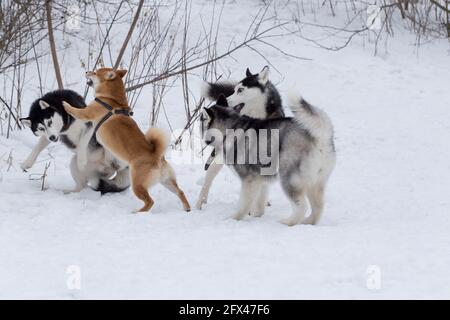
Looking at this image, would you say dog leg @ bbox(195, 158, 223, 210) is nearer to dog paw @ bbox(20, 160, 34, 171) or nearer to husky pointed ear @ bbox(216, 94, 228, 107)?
husky pointed ear @ bbox(216, 94, 228, 107)

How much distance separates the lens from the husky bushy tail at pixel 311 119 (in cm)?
581

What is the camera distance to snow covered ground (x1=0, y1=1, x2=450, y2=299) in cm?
452

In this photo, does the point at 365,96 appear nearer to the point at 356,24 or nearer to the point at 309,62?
the point at 309,62

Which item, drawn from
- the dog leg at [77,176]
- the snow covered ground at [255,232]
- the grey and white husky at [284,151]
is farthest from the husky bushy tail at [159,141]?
the dog leg at [77,176]

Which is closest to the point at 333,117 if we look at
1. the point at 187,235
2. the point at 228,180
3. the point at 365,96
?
the point at 365,96

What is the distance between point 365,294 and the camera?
4.35m

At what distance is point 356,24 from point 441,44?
147 cm

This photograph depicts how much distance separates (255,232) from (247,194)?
21.6 inches

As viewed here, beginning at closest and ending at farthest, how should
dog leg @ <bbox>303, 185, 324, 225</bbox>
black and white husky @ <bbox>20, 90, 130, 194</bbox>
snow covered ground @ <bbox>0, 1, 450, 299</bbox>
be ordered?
snow covered ground @ <bbox>0, 1, 450, 299</bbox> → dog leg @ <bbox>303, 185, 324, 225</bbox> → black and white husky @ <bbox>20, 90, 130, 194</bbox>

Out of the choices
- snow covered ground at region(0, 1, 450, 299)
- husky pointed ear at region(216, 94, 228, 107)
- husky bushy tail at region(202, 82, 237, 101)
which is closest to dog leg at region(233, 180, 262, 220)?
snow covered ground at region(0, 1, 450, 299)

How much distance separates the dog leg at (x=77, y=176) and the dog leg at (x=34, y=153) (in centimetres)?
36

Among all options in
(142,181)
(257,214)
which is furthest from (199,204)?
(142,181)

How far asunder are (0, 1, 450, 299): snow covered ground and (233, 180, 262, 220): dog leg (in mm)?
180
